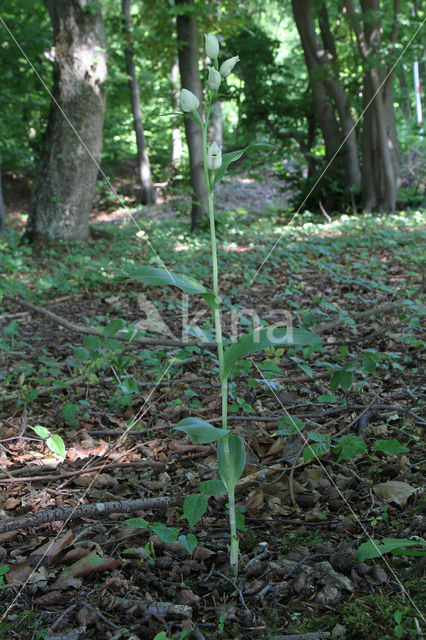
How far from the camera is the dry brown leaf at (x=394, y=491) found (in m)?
1.62

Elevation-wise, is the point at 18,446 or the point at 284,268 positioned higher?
the point at 284,268

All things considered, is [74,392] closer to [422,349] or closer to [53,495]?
[53,495]

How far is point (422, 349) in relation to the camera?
2.80 m

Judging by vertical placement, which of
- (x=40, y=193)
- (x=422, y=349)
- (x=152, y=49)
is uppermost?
(x=152, y=49)

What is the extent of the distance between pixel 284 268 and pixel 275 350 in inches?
110

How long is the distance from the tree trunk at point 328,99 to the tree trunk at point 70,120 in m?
4.53

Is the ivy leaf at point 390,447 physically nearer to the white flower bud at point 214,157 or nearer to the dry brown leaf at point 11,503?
the white flower bud at point 214,157

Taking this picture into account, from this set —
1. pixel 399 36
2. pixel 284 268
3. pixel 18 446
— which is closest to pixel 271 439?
pixel 18 446

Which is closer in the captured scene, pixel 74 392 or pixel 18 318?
pixel 74 392

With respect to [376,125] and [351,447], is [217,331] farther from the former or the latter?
[376,125]

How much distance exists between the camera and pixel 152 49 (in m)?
8.70

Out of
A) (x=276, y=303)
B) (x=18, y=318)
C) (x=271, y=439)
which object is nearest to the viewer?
(x=271, y=439)

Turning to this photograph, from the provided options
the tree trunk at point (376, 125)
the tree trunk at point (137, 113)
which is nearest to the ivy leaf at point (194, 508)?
the tree trunk at point (376, 125)

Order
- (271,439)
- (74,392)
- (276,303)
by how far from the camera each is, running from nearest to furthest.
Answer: (271,439) < (74,392) < (276,303)
